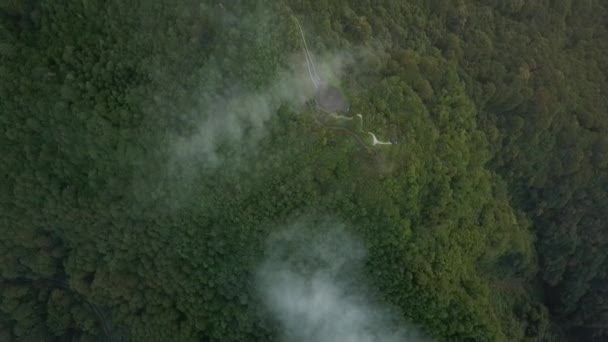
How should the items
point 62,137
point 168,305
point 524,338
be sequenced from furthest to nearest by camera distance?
point 524,338
point 168,305
point 62,137

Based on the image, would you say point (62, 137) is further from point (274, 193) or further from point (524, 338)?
point (524, 338)

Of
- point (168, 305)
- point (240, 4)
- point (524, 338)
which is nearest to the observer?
point (240, 4)

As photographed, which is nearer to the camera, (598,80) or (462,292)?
(462,292)

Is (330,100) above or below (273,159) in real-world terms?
above

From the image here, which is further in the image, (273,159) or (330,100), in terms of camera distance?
(273,159)

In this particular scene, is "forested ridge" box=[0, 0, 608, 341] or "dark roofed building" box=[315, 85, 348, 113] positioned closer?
"dark roofed building" box=[315, 85, 348, 113]

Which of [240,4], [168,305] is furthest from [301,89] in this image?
[168,305]

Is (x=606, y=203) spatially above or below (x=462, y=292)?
above

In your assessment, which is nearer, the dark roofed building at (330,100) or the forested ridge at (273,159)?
the dark roofed building at (330,100)
